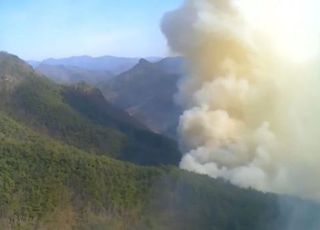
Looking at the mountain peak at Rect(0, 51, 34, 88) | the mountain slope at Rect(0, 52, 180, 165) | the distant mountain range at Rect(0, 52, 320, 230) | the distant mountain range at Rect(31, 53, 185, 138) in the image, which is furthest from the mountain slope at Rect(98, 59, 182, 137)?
the distant mountain range at Rect(0, 52, 320, 230)

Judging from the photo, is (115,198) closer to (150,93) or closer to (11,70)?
(11,70)

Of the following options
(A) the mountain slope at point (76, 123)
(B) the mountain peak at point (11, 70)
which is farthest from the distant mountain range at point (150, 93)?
(B) the mountain peak at point (11, 70)

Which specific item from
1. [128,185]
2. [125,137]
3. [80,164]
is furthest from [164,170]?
[125,137]

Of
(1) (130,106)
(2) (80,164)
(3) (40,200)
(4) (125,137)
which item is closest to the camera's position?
→ (3) (40,200)

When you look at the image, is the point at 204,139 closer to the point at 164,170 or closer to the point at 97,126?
the point at 164,170

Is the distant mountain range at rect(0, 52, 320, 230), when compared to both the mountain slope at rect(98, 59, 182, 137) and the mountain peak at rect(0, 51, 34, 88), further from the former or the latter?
the mountain slope at rect(98, 59, 182, 137)

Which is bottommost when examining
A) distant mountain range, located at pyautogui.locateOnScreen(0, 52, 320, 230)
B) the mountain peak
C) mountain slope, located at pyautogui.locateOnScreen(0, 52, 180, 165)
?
distant mountain range, located at pyautogui.locateOnScreen(0, 52, 320, 230)
